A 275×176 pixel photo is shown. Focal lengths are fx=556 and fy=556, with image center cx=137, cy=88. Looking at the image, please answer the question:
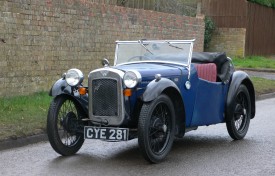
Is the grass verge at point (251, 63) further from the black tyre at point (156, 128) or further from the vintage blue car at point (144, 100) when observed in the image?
the black tyre at point (156, 128)

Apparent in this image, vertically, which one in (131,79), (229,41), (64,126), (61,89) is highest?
(131,79)

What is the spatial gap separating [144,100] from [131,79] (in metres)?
0.33

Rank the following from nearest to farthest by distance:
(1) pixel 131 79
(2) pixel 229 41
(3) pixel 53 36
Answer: (1) pixel 131 79
(3) pixel 53 36
(2) pixel 229 41

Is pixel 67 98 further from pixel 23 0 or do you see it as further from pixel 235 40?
pixel 235 40

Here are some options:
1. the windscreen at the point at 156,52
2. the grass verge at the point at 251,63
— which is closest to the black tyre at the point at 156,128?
the windscreen at the point at 156,52

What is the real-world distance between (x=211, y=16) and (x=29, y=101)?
21.8 metres

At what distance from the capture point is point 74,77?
7.64 metres

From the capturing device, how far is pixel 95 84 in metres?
7.45

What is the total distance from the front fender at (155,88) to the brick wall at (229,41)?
24.4 m

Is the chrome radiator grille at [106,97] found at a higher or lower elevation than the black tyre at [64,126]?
higher

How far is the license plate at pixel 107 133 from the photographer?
7.06 metres

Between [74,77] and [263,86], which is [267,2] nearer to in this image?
[263,86]

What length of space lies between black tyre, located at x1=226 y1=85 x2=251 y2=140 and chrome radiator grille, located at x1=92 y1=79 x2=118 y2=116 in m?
2.44

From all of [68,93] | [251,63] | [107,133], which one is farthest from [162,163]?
[251,63]
